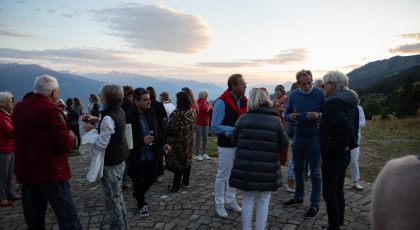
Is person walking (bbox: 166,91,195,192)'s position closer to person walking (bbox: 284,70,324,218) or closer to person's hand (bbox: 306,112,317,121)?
person walking (bbox: 284,70,324,218)

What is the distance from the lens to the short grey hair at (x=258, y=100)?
173 inches

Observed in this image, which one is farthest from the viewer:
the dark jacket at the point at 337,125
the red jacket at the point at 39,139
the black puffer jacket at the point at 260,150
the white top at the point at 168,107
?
the white top at the point at 168,107

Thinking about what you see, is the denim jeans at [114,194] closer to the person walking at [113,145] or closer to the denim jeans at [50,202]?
the person walking at [113,145]

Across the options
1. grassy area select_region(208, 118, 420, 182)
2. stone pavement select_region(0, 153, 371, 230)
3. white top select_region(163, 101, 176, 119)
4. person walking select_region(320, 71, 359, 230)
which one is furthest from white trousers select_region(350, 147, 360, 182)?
white top select_region(163, 101, 176, 119)

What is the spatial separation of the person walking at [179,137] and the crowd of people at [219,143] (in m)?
1.10

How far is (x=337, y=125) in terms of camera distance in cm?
452

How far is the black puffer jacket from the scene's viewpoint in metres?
4.28

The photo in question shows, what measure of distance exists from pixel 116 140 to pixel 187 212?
221 cm

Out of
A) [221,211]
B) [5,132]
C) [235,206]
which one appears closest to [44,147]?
[221,211]

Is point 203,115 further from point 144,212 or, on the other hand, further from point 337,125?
point 337,125

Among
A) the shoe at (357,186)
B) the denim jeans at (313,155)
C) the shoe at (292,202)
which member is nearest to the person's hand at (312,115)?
the denim jeans at (313,155)

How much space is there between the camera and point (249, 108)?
445 cm

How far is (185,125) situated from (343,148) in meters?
3.63

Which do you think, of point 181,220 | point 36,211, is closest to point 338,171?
point 181,220
